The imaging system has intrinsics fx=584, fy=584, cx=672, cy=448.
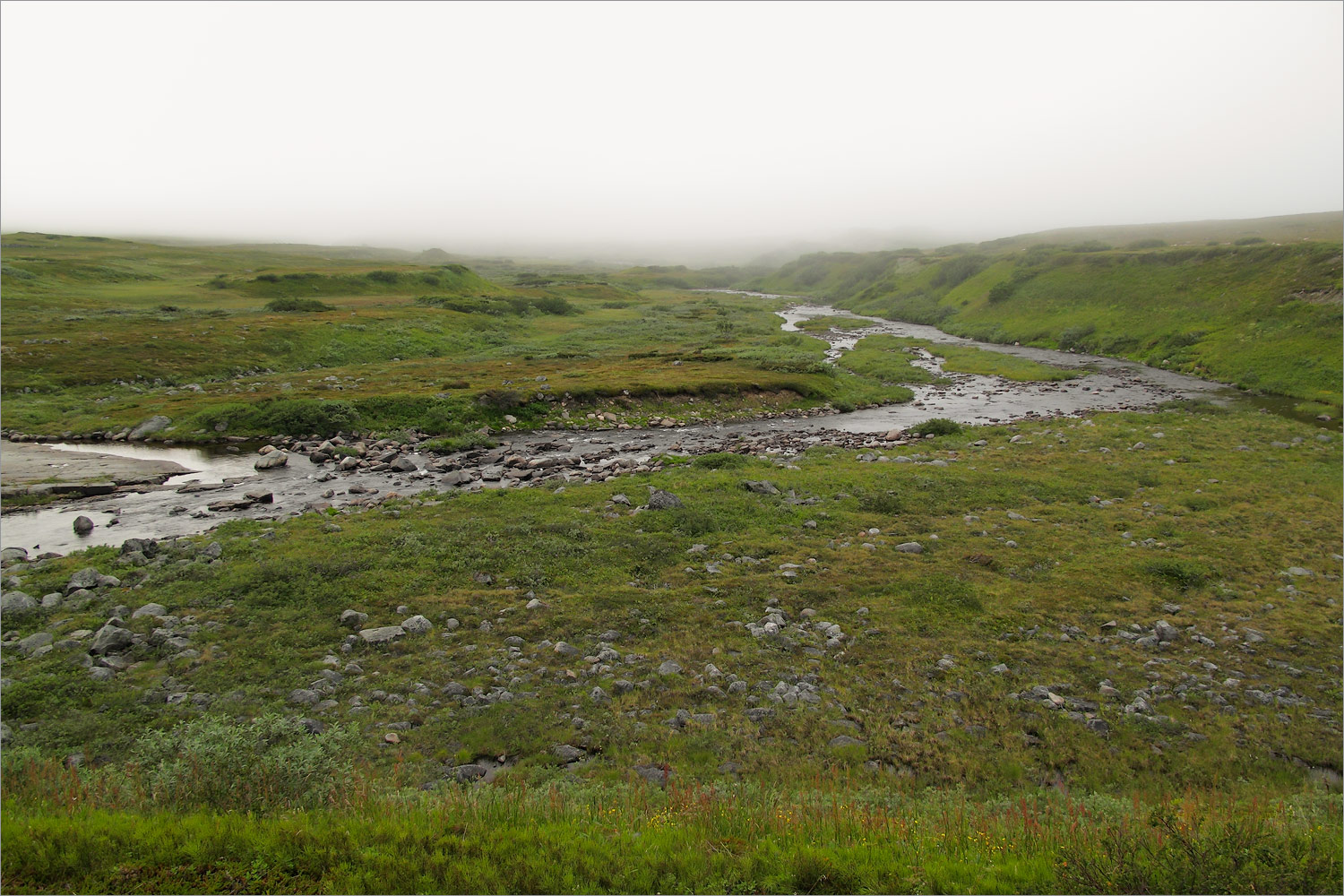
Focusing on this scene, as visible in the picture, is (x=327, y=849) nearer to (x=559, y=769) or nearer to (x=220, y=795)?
(x=220, y=795)

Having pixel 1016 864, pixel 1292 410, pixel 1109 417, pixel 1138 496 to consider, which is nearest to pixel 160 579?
pixel 1016 864

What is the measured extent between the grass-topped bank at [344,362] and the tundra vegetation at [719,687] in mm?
16415

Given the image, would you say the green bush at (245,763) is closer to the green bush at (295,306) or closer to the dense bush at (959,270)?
the green bush at (295,306)

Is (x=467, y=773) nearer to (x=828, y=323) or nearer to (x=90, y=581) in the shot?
(x=90, y=581)

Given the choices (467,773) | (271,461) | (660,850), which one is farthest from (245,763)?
(271,461)

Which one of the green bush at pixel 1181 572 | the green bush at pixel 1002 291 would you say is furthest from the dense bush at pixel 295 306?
the green bush at pixel 1002 291

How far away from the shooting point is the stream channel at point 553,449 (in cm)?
2062

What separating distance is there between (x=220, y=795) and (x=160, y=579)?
10383mm

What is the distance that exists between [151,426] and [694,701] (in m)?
36.7

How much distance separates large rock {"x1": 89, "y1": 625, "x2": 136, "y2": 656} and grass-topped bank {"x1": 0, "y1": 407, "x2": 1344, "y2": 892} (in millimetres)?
42

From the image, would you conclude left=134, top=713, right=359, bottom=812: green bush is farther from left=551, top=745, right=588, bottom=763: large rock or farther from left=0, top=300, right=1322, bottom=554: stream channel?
left=0, top=300, right=1322, bottom=554: stream channel

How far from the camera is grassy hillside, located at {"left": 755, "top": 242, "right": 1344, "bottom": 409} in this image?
50.2 m

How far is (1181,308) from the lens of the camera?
6844 centimetres

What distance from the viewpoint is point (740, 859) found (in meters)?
6.59
